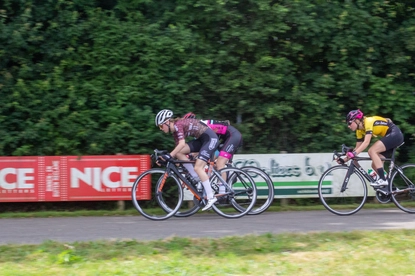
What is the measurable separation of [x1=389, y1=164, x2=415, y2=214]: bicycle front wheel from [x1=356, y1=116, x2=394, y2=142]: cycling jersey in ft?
2.63

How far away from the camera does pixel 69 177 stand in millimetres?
11922

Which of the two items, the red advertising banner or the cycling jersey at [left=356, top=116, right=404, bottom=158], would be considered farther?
the red advertising banner

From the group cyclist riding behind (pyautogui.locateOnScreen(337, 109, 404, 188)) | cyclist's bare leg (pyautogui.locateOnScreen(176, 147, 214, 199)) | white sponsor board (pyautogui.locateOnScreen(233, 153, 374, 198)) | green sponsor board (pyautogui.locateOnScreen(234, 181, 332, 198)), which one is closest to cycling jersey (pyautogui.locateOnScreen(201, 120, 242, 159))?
cyclist's bare leg (pyautogui.locateOnScreen(176, 147, 214, 199))

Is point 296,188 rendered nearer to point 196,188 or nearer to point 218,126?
point 218,126

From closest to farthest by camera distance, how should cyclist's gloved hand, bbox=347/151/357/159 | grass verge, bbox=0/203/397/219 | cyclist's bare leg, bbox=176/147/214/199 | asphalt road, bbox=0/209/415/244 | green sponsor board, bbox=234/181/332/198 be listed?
1. asphalt road, bbox=0/209/415/244
2. cyclist's bare leg, bbox=176/147/214/199
3. cyclist's gloved hand, bbox=347/151/357/159
4. grass verge, bbox=0/203/397/219
5. green sponsor board, bbox=234/181/332/198

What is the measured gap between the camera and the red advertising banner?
11828 mm

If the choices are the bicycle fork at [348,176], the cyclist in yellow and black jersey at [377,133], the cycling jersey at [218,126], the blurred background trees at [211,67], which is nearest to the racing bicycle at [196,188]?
the cycling jersey at [218,126]

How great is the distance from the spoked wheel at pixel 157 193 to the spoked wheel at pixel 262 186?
4.16 feet

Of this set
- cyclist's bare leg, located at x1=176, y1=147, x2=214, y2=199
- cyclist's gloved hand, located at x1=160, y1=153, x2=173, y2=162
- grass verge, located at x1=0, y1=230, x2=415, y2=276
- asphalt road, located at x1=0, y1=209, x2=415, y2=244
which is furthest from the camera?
cyclist's gloved hand, located at x1=160, y1=153, x2=173, y2=162

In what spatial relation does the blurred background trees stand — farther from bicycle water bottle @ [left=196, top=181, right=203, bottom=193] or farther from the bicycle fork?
bicycle water bottle @ [left=196, top=181, right=203, bottom=193]

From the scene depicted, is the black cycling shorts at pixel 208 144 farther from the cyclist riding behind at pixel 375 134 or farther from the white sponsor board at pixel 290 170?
the cyclist riding behind at pixel 375 134

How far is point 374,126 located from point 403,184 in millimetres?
1294

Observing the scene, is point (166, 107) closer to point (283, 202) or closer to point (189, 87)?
point (189, 87)

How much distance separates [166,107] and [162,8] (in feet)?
8.31
